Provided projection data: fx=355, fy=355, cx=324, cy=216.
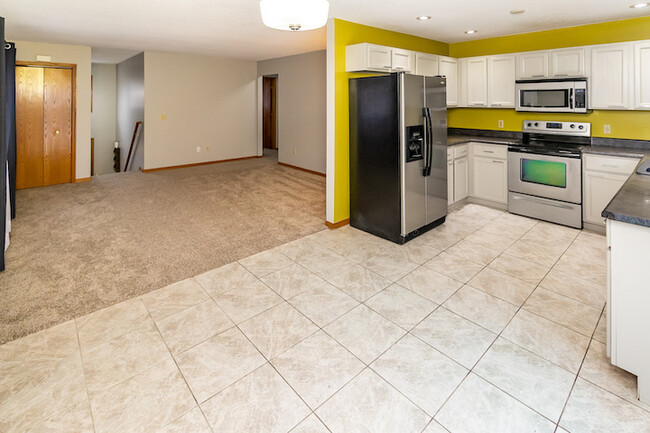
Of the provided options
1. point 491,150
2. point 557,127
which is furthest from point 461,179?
point 557,127

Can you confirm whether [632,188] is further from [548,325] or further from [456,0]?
[456,0]

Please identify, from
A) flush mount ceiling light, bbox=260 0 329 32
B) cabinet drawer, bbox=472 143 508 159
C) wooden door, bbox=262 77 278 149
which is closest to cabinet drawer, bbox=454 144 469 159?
cabinet drawer, bbox=472 143 508 159

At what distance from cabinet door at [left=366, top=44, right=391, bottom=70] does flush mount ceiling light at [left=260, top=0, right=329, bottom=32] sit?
2.03 meters

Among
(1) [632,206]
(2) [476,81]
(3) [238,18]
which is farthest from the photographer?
(2) [476,81]

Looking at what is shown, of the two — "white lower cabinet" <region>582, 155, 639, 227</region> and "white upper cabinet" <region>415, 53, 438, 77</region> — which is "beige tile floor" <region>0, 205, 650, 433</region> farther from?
"white upper cabinet" <region>415, 53, 438, 77</region>

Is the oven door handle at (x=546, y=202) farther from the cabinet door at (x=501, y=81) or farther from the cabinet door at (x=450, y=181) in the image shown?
the cabinet door at (x=501, y=81)

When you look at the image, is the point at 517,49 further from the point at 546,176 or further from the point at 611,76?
the point at 546,176

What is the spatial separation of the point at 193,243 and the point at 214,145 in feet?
17.0

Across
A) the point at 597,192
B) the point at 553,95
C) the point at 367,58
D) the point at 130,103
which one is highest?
the point at 130,103

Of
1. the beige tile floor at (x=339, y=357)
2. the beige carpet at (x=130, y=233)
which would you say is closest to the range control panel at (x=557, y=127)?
the beige tile floor at (x=339, y=357)

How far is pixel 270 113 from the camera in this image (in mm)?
11102

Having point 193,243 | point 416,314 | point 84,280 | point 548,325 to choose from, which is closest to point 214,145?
point 193,243

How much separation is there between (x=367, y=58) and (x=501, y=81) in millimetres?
2222

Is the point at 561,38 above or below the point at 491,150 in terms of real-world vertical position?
above
